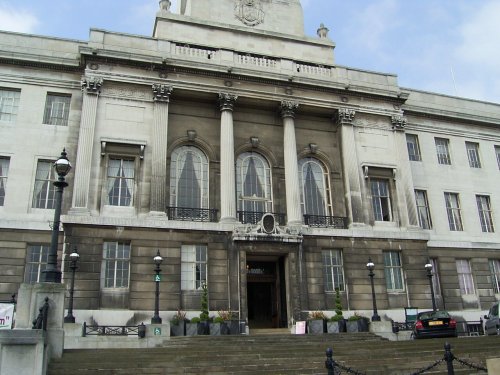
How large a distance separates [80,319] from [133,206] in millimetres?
6301

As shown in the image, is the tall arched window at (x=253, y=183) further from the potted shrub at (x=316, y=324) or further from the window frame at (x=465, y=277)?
the window frame at (x=465, y=277)

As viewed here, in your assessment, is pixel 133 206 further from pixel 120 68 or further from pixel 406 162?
pixel 406 162

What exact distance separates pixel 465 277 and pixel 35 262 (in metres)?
26.8

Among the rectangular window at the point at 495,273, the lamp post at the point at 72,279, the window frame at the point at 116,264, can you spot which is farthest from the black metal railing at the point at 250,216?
the rectangular window at the point at 495,273

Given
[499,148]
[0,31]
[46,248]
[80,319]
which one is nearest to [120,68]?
[0,31]

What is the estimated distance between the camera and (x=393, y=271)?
28891mm

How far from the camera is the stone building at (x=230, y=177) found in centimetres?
2459

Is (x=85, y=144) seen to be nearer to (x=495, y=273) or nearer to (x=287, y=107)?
(x=287, y=107)

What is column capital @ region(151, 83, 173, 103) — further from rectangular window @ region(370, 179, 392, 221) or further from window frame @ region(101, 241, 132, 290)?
rectangular window @ region(370, 179, 392, 221)

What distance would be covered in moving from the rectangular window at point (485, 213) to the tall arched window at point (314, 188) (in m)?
12.7

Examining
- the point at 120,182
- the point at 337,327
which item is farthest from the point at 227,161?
the point at 337,327

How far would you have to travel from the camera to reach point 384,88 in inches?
1275

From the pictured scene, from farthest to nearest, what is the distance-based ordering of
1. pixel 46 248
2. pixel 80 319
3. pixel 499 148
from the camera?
pixel 499 148 → pixel 46 248 → pixel 80 319

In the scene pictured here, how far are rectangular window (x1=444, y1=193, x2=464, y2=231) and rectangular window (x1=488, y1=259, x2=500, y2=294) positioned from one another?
3259 mm
